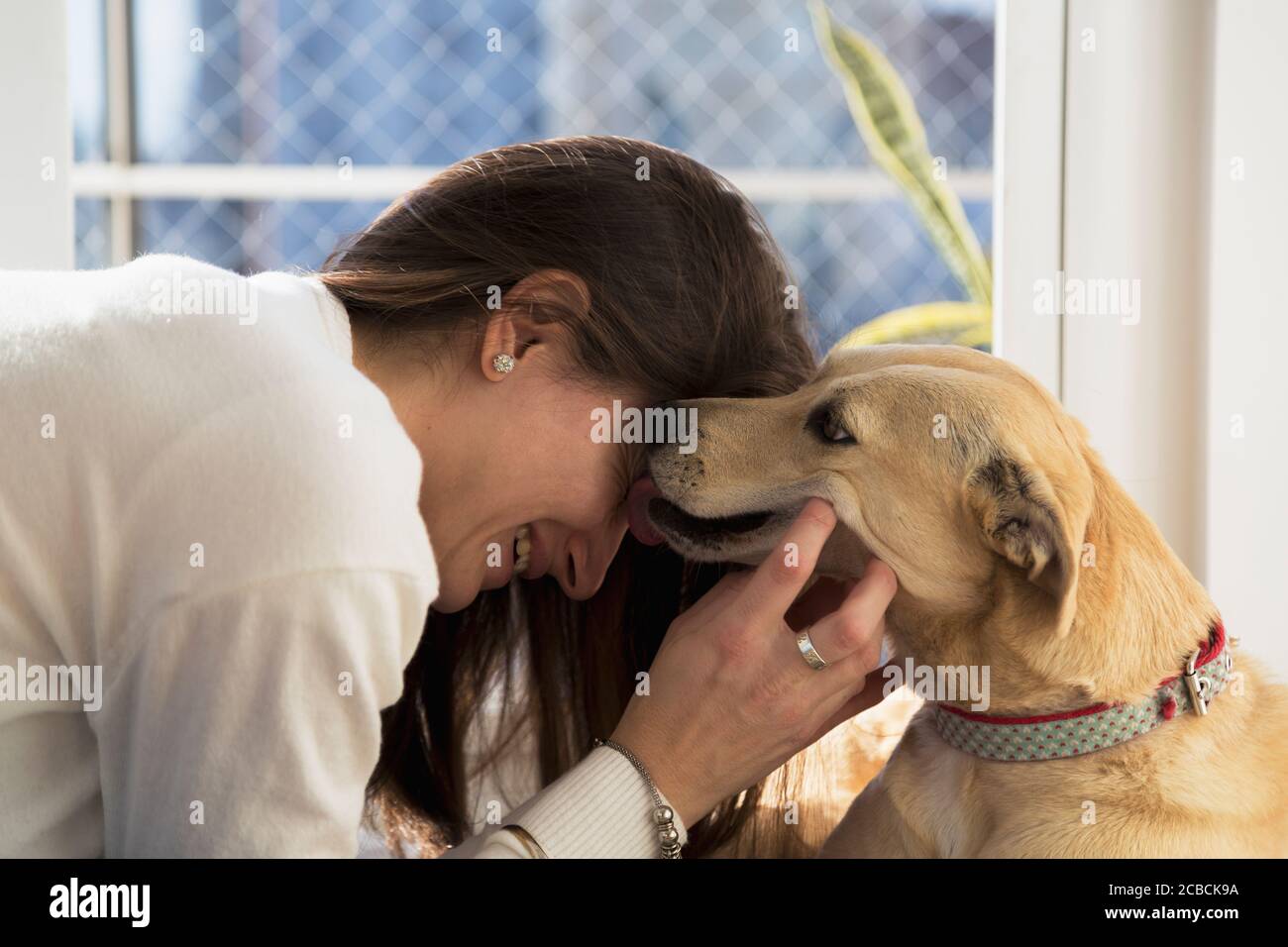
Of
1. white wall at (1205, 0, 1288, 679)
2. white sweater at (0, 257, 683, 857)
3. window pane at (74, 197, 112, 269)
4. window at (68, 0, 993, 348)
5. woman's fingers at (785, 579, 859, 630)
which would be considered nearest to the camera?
white sweater at (0, 257, 683, 857)

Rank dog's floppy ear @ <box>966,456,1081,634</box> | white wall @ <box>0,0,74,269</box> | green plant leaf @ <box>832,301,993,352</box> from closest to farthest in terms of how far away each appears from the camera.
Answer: dog's floppy ear @ <box>966,456,1081,634</box>
white wall @ <box>0,0,74,269</box>
green plant leaf @ <box>832,301,993,352</box>

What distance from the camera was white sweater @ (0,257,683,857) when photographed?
77 cm

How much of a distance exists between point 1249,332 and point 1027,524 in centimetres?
116

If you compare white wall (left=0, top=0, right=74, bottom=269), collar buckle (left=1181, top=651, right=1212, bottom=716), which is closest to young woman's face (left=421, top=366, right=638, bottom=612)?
collar buckle (left=1181, top=651, right=1212, bottom=716)

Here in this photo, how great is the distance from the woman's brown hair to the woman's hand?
0.74ft

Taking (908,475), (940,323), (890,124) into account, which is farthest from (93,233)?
(908,475)

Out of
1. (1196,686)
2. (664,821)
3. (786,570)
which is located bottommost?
(664,821)

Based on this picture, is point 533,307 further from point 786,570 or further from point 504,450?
point 786,570

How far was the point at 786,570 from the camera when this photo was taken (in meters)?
1.00

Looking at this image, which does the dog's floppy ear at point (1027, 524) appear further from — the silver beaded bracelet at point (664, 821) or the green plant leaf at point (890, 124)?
the green plant leaf at point (890, 124)

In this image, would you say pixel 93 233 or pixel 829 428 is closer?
pixel 829 428

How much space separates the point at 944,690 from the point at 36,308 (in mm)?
858

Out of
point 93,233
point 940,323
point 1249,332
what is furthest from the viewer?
point 93,233

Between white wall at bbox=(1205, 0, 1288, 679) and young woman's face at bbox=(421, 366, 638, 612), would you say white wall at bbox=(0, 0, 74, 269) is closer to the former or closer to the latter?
young woman's face at bbox=(421, 366, 638, 612)
